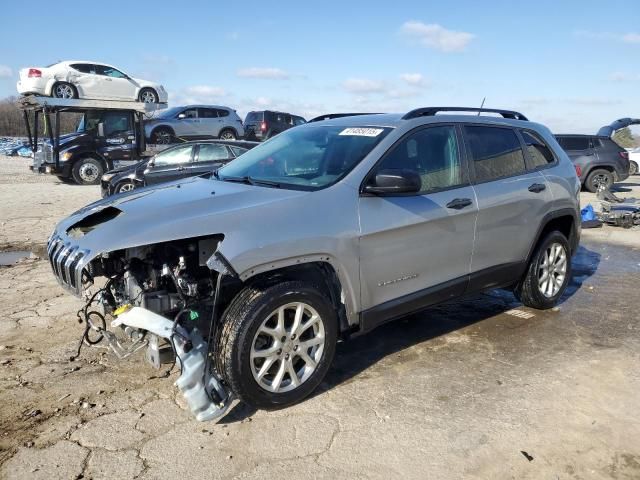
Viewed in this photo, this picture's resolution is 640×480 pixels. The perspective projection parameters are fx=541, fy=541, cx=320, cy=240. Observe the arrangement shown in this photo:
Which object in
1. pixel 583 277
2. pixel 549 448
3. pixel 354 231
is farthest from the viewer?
pixel 583 277

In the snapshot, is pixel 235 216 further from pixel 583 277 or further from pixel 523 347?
pixel 583 277

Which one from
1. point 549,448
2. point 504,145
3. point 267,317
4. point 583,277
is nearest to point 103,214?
point 267,317

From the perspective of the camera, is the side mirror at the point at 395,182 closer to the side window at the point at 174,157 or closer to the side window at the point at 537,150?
the side window at the point at 537,150

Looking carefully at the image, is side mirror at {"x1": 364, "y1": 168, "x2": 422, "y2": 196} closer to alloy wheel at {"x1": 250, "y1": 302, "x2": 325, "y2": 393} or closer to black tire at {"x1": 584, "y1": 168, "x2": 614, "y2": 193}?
alloy wheel at {"x1": 250, "y1": 302, "x2": 325, "y2": 393}

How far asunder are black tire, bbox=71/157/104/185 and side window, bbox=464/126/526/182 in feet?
47.8

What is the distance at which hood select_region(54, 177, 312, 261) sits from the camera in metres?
2.99

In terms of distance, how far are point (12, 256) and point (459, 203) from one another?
628 centimetres

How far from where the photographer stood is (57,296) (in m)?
5.48

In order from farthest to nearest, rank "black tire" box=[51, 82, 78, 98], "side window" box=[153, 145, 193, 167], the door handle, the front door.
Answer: "black tire" box=[51, 82, 78, 98], "side window" box=[153, 145, 193, 167], the door handle, the front door

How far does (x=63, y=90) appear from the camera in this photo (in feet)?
52.4

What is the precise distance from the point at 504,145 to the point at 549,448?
8.76ft

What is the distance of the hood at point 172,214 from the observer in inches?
118

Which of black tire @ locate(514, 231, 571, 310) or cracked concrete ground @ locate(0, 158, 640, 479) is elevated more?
black tire @ locate(514, 231, 571, 310)

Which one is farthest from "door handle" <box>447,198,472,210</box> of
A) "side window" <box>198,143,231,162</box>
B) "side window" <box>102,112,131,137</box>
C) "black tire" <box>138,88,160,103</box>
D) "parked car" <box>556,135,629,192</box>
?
"black tire" <box>138,88,160,103</box>
